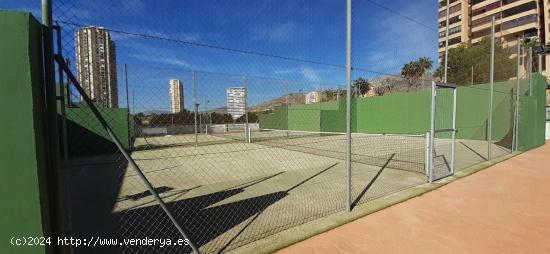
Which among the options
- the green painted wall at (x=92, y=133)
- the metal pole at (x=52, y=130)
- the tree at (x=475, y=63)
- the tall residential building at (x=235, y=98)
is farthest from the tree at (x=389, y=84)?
the tree at (x=475, y=63)

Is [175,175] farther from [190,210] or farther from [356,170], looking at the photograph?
[356,170]

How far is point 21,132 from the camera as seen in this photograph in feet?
6.63

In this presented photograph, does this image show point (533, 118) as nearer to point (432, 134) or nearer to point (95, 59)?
point (432, 134)

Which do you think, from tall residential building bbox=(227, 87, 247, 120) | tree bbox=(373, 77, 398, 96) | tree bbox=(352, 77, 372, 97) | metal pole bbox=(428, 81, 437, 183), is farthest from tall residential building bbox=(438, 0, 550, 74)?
tall residential building bbox=(227, 87, 247, 120)

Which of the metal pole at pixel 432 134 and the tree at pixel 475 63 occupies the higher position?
the tree at pixel 475 63

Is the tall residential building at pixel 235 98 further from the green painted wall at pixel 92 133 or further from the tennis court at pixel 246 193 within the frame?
the green painted wall at pixel 92 133

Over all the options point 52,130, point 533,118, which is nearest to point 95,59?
point 52,130

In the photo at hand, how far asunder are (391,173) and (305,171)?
2.20 meters

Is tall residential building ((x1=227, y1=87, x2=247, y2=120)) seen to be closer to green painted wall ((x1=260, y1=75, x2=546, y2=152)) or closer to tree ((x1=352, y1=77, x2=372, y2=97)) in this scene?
tree ((x1=352, y1=77, x2=372, y2=97))

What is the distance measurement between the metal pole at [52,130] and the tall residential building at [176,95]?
11.5 ft

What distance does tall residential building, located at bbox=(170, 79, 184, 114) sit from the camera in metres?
5.85

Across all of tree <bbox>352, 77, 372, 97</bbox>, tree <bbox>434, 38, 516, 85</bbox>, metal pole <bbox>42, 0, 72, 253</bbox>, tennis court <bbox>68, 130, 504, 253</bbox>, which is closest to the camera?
metal pole <bbox>42, 0, 72, 253</bbox>

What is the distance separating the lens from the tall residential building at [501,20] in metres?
47.4

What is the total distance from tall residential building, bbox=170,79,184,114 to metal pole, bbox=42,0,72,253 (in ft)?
11.5
